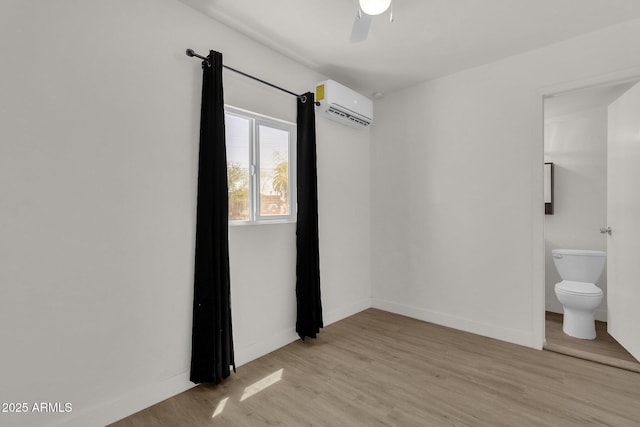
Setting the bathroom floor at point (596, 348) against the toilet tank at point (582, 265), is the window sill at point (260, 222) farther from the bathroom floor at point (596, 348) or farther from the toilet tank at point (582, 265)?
the toilet tank at point (582, 265)

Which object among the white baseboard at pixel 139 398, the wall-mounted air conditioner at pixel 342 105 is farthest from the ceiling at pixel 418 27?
the white baseboard at pixel 139 398

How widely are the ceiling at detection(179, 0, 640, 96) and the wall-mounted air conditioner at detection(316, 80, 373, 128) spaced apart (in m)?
0.23

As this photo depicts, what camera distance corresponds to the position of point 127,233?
6.22 ft

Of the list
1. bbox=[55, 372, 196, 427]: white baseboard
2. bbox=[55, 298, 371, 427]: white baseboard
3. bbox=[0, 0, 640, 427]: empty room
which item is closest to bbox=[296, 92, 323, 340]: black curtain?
bbox=[0, 0, 640, 427]: empty room

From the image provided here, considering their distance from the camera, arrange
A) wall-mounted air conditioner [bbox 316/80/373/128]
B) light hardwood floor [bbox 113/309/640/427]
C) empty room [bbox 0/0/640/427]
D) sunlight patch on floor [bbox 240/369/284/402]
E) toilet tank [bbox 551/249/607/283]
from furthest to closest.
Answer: toilet tank [bbox 551/249/607/283] < wall-mounted air conditioner [bbox 316/80/373/128] < sunlight patch on floor [bbox 240/369/284/402] < light hardwood floor [bbox 113/309/640/427] < empty room [bbox 0/0/640/427]

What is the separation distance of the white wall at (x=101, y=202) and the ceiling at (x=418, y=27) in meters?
0.30

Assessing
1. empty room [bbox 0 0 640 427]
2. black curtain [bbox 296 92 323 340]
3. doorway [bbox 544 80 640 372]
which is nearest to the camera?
empty room [bbox 0 0 640 427]

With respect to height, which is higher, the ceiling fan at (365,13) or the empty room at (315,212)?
the ceiling fan at (365,13)

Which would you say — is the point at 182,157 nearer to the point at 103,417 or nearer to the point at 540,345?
the point at 103,417

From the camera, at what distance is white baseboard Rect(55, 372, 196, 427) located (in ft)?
5.55

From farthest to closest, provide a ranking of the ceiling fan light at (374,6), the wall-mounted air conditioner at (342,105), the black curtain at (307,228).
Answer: the wall-mounted air conditioner at (342,105) → the black curtain at (307,228) → the ceiling fan light at (374,6)

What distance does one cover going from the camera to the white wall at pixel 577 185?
3.58m

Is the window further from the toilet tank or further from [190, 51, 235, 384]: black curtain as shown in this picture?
the toilet tank

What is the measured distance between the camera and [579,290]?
9.91ft
